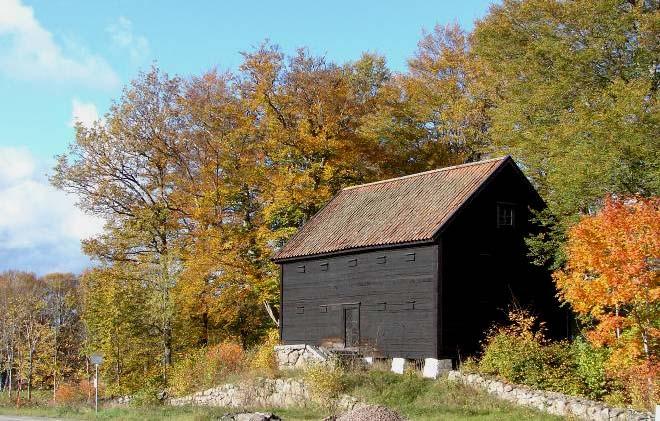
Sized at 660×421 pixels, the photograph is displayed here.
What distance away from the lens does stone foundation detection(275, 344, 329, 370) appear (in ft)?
102

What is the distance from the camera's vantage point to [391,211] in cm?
3328

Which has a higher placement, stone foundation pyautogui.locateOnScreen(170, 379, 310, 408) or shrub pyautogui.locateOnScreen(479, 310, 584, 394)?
shrub pyautogui.locateOnScreen(479, 310, 584, 394)

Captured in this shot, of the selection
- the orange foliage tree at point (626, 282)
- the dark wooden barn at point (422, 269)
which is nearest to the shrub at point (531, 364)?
the orange foliage tree at point (626, 282)

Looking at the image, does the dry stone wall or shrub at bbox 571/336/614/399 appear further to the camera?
shrub at bbox 571/336/614/399

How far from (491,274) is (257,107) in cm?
1773

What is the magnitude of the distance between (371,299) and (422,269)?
3.06 meters

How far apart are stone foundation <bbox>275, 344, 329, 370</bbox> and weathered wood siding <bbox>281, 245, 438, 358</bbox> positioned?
1485 millimetres

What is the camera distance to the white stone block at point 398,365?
29688 millimetres

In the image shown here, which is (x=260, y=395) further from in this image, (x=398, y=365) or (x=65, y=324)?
(x=65, y=324)

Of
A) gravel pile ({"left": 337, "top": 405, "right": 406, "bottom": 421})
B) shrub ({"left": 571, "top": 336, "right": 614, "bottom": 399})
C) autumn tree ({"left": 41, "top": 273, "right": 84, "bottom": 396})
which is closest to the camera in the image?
gravel pile ({"left": 337, "top": 405, "right": 406, "bottom": 421})

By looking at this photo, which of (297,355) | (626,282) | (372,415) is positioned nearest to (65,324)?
(297,355)

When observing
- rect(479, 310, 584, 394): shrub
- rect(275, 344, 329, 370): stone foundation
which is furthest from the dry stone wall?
rect(275, 344, 329, 370): stone foundation

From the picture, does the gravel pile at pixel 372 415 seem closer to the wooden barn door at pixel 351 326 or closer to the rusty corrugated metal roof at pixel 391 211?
the rusty corrugated metal roof at pixel 391 211

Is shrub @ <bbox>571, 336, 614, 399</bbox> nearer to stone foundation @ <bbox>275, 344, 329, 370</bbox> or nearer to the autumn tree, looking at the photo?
stone foundation @ <bbox>275, 344, 329, 370</bbox>
